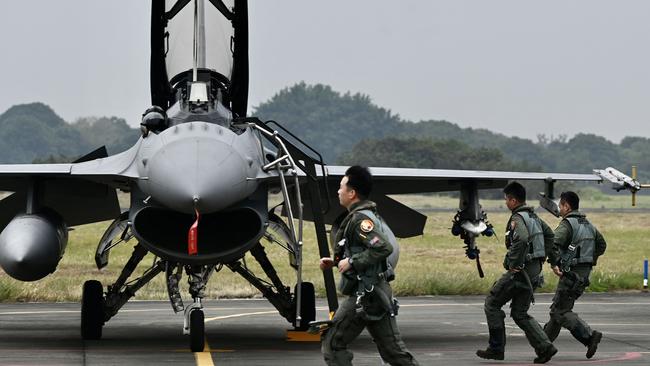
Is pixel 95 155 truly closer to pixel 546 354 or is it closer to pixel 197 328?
pixel 197 328

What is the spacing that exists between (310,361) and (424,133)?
136392 millimetres

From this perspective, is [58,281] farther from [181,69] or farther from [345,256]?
[345,256]

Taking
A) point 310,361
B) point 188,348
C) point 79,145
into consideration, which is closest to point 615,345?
point 310,361

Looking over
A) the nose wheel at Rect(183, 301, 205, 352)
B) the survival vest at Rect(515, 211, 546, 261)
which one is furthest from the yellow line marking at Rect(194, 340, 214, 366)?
the survival vest at Rect(515, 211, 546, 261)

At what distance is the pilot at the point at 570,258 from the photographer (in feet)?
46.3

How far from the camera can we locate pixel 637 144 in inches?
5581


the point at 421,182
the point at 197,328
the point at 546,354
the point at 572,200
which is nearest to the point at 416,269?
the point at 421,182

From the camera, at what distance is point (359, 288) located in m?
10.2

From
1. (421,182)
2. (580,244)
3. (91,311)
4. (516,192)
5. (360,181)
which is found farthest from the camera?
(421,182)

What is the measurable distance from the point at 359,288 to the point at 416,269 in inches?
846

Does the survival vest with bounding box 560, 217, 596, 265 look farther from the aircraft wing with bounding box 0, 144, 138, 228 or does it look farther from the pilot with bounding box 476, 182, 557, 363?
the aircraft wing with bounding box 0, 144, 138, 228

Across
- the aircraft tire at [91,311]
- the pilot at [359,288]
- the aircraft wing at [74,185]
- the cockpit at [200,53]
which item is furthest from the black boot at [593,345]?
the aircraft tire at [91,311]

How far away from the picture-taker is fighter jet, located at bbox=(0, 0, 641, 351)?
41.4ft

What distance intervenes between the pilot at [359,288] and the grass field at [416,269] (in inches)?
549
